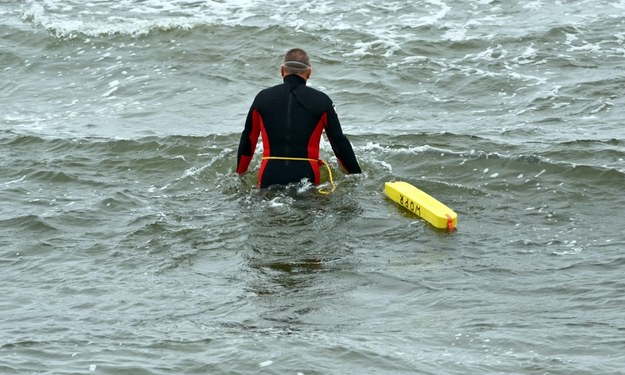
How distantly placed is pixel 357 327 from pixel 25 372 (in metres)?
1.86

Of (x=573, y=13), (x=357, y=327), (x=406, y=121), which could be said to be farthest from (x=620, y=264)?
(x=573, y=13)

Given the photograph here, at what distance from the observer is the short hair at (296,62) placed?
899 centimetres

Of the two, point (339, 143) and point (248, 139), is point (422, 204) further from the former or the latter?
point (248, 139)

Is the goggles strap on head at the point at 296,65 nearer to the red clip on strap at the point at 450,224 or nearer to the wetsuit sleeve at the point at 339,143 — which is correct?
the wetsuit sleeve at the point at 339,143

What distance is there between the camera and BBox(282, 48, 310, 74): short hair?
899 centimetres

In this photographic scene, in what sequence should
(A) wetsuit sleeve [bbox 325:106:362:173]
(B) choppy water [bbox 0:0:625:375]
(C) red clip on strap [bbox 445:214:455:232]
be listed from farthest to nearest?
(A) wetsuit sleeve [bbox 325:106:362:173], (C) red clip on strap [bbox 445:214:455:232], (B) choppy water [bbox 0:0:625:375]

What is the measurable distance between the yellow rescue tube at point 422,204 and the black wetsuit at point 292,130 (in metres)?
0.42

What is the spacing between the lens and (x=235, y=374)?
221 inches

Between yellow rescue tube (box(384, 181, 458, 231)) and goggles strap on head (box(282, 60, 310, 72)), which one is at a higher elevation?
goggles strap on head (box(282, 60, 310, 72))

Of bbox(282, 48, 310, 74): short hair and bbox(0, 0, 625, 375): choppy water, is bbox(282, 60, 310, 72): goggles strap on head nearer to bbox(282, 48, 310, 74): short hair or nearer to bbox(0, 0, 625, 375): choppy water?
bbox(282, 48, 310, 74): short hair

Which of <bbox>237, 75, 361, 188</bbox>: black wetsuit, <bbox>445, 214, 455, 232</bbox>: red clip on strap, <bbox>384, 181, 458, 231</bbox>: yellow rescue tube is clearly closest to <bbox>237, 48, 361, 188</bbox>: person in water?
<bbox>237, 75, 361, 188</bbox>: black wetsuit

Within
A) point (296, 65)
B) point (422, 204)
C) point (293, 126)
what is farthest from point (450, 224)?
point (296, 65)

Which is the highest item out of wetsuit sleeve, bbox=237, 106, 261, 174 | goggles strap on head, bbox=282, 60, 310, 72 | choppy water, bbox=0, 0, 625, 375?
goggles strap on head, bbox=282, 60, 310, 72

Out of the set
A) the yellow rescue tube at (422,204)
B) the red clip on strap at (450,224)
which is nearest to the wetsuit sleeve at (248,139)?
the yellow rescue tube at (422,204)
